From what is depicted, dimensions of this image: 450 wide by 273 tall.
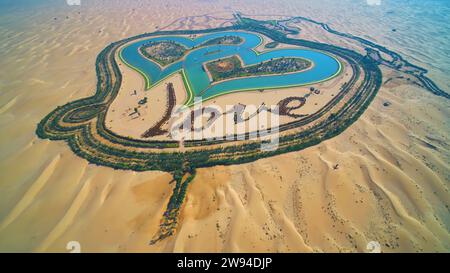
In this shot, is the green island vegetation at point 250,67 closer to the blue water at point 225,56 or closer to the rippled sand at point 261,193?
the blue water at point 225,56

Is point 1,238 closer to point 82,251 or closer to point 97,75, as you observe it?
point 82,251

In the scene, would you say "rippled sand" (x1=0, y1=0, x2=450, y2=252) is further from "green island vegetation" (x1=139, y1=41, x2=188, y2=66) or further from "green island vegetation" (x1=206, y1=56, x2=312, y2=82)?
"green island vegetation" (x1=139, y1=41, x2=188, y2=66)

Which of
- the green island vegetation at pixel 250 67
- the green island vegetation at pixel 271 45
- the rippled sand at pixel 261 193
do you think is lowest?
the rippled sand at pixel 261 193

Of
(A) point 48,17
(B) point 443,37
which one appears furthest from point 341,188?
(A) point 48,17

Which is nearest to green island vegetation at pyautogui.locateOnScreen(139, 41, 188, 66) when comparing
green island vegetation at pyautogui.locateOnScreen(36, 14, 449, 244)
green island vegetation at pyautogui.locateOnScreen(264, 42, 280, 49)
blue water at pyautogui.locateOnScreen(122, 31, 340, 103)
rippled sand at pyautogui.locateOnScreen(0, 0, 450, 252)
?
blue water at pyautogui.locateOnScreen(122, 31, 340, 103)

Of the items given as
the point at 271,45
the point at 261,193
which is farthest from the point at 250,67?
the point at 261,193

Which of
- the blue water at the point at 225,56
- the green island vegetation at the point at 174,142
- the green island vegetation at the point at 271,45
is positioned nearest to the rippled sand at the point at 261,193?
the green island vegetation at the point at 174,142
